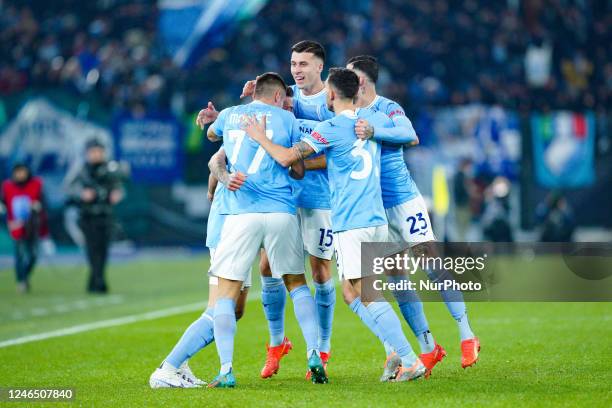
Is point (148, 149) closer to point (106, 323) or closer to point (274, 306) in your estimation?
point (106, 323)

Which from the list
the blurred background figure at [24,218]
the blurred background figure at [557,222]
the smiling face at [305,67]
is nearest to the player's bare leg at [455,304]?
the smiling face at [305,67]

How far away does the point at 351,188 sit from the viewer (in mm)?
8438

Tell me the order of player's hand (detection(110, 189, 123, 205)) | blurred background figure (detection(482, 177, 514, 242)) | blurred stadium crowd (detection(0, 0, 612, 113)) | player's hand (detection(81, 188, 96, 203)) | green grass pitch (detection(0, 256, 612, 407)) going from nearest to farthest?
green grass pitch (detection(0, 256, 612, 407)) → player's hand (detection(110, 189, 123, 205)) → player's hand (detection(81, 188, 96, 203)) → blurred background figure (detection(482, 177, 514, 242)) → blurred stadium crowd (detection(0, 0, 612, 113))

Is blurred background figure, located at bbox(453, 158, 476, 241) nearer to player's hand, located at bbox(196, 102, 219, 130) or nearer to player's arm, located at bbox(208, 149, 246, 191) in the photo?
player's hand, located at bbox(196, 102, 219, 130)

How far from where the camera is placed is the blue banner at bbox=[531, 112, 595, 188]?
25.3 meters

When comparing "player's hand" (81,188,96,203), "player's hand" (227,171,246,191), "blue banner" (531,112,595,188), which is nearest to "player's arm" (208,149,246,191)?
"player's hand" (227,171,246,191)

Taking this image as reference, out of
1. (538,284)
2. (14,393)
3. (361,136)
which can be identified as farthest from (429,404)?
(538,284)

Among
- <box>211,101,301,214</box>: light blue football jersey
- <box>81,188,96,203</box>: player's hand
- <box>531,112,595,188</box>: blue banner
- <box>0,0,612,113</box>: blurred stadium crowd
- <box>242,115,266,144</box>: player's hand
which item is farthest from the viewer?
<box>0,0,612,113</box>: blurred stadium crowd

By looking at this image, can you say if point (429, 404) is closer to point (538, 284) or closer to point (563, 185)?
point (538, 284)

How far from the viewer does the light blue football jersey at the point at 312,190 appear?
915 cm

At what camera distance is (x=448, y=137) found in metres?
25.2

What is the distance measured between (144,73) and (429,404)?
21.4 m

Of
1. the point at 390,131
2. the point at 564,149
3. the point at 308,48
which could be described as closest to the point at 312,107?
the point at 308,48

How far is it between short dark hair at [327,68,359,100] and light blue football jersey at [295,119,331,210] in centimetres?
75
